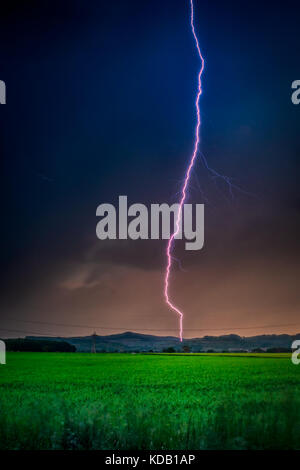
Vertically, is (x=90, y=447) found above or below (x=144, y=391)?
above

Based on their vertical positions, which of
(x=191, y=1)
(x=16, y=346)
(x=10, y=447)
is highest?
(x=191, y=1)

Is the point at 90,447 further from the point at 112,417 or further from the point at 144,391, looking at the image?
the point at 144,391

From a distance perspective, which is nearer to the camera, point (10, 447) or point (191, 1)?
point (10, 447)

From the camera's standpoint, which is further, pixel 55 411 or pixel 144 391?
pixel 144 391

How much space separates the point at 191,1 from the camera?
1770 centimetres

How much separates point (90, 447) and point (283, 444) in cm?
269

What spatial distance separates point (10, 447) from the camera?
18.0 ft

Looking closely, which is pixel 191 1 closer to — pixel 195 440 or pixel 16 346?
pixel 195 440

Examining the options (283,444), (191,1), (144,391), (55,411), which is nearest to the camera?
(283,444)

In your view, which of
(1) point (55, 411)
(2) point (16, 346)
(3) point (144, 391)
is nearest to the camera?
(1) point (55, 411)
